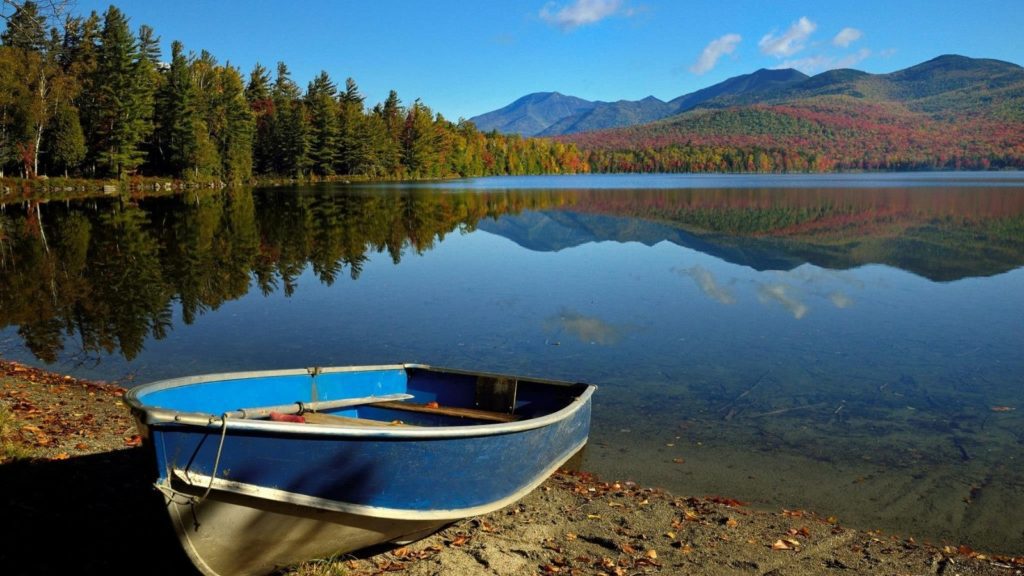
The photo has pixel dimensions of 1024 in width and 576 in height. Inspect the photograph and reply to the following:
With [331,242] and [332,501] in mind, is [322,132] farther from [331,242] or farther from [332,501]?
[332,501]

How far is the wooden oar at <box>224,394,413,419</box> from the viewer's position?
258 inches

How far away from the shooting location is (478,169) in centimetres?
14850

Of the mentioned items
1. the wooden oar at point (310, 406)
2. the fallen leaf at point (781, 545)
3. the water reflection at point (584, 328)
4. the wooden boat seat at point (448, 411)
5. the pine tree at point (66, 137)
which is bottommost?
the fallen leaf at point (781, 545)

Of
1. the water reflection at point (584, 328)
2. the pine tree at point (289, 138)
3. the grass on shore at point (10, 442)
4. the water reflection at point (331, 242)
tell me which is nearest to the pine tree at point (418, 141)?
the pine tree at point (289, 138)

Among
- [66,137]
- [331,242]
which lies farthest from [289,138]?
[331,242]

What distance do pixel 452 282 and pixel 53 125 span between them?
5448 centimetres

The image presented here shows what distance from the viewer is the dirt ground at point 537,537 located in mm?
5758

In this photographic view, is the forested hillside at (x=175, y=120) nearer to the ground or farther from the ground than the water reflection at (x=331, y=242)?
farther from the ground

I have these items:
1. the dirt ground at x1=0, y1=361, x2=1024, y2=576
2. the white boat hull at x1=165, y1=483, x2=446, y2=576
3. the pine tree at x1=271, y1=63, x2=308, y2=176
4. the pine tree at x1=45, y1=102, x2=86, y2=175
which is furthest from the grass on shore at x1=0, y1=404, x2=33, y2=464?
the pine tree at x1=271, y1=63, x2=308, y2=176

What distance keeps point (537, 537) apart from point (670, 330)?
27.6 ft

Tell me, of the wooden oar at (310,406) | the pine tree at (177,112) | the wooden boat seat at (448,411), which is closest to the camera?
the wooden oar at (310,406)

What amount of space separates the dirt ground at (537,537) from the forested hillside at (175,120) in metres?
25.9

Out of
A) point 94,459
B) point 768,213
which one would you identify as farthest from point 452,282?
point 768,213

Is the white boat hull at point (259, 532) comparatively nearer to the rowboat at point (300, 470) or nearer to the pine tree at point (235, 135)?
the rowboat at point (300, 470)
